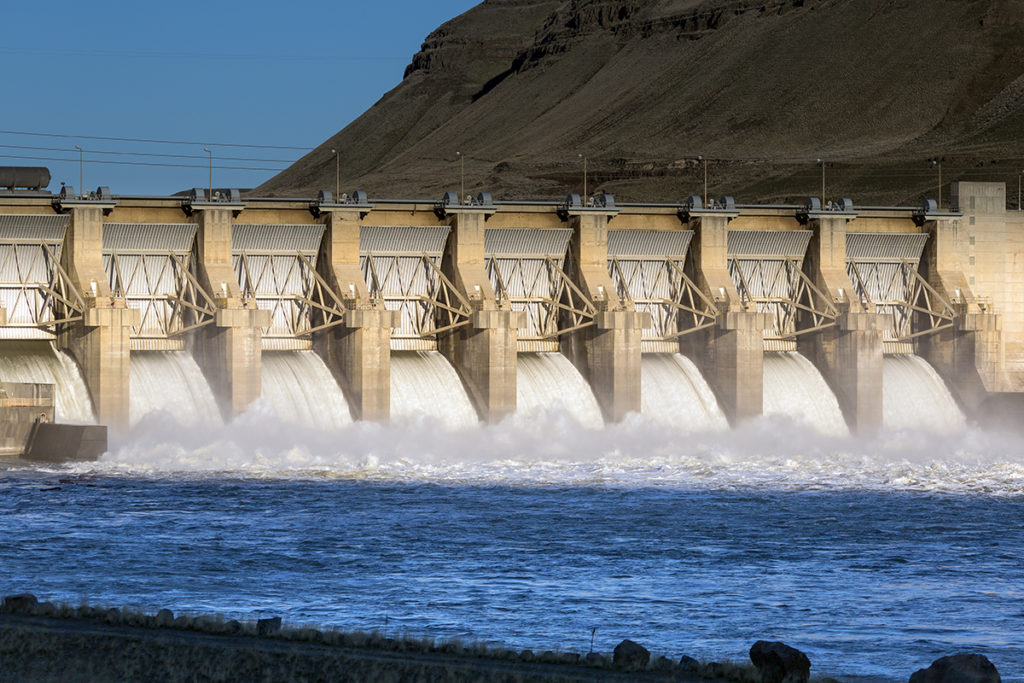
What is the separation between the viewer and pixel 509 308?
69750 mm

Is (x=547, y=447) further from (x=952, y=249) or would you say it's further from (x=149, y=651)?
(x=149, y=651)

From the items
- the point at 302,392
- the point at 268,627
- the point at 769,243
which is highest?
the point at 769,243

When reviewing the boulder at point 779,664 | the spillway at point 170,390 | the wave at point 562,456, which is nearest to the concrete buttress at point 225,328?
the spillway at point 170,390

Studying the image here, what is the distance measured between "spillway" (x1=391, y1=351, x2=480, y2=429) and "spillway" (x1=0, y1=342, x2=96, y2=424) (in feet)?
39.5

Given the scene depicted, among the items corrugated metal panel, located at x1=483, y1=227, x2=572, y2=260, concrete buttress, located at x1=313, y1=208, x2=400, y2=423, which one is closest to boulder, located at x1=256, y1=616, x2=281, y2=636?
concrete buttress, located at x1=313, y1=208, x2=400, y2=423

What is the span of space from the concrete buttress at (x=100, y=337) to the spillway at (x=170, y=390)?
3.07 feet

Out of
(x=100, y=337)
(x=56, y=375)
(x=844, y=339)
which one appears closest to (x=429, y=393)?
(x=100, y=337)

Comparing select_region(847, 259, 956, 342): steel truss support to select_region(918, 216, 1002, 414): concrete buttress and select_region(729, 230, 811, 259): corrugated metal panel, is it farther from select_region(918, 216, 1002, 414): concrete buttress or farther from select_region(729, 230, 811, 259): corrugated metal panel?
select_region(729, 230, 811, 259): corrugated metal panel

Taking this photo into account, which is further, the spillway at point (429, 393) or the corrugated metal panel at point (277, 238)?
the corrugated metal panel at point (277, 238)

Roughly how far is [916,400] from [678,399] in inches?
491

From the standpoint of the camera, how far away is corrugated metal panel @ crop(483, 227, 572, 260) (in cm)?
7238

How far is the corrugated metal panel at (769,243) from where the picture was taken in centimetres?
7681

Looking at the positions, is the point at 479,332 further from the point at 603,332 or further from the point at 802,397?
the point at 802,397

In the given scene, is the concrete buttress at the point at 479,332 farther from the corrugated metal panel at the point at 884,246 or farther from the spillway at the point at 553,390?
the corrugated metal panel at the point at 884,246
